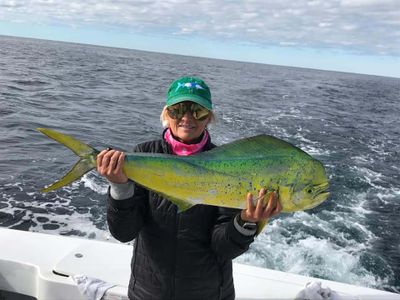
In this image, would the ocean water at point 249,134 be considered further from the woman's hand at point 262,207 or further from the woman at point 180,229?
the woman's hand at point 262,207

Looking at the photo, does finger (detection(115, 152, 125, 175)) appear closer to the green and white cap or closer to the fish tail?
the fish tail

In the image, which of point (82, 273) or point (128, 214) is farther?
point (82, 273)

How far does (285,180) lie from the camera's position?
184 centimetres

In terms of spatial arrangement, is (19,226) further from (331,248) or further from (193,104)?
(193,104)

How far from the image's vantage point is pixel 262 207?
1897 millimetres

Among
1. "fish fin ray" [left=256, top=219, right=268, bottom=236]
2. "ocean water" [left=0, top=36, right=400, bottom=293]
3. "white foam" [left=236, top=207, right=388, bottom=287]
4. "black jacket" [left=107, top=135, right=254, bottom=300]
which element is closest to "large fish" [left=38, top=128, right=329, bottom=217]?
"fish fin ray" [left=256, top=219, right=268, bottom=236]

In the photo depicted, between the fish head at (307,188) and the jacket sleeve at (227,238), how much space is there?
0.36m

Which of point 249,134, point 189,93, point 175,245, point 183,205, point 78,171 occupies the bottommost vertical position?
point 249,134

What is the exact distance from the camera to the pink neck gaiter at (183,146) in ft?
7.41

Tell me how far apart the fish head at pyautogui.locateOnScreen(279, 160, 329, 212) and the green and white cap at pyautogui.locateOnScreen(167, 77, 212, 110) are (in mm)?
643

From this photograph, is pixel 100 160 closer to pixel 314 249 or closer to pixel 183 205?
pixel 183 205

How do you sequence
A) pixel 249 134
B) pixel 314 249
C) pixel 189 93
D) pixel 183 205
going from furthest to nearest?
pixel 249 134
pixel 314 249
pixel 189 93
pixel 183 205

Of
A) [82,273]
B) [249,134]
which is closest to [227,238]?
[82,273]

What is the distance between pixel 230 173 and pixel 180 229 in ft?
1.79
